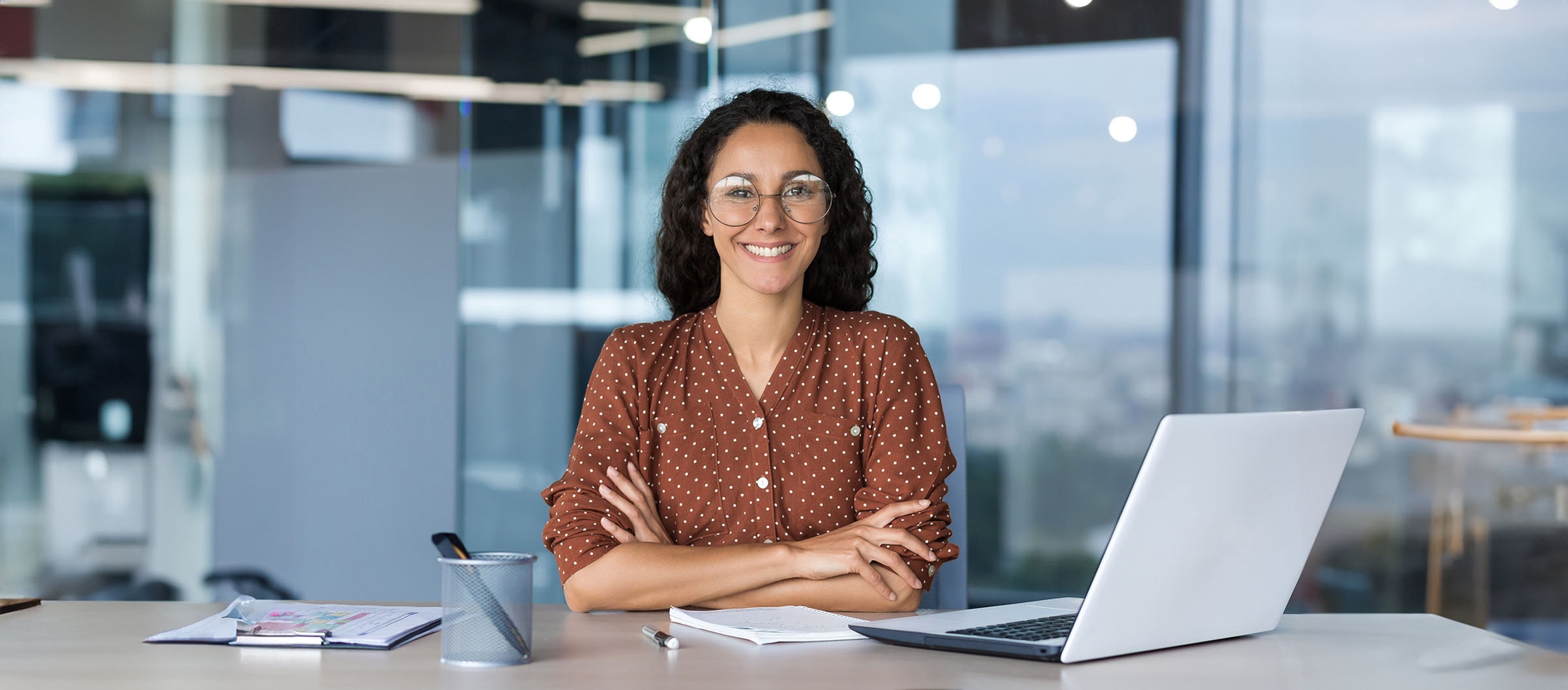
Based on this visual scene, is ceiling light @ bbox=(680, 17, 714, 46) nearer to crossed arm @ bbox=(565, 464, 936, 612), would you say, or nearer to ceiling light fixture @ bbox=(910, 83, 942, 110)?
ceiling light fixture @ bbox=(910, 83, 942, 110)

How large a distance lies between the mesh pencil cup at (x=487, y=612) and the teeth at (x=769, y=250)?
0.82m

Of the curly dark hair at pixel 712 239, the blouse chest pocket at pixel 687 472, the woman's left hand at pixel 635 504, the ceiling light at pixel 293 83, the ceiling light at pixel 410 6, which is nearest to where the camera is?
the woman's left hand at pixel 635 504

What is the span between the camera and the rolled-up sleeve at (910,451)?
1.74m

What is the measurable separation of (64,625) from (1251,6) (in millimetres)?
3686

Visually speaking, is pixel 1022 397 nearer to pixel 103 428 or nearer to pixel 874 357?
pixel 874 357

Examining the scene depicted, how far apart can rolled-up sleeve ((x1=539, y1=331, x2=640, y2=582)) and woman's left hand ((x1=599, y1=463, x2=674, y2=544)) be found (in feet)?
0.04

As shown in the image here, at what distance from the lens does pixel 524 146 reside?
4.04 metres

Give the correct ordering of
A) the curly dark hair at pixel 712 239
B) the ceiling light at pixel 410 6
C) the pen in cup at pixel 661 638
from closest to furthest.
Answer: the pen in cup at pixel 661 638 < the curly dark hair at pixel 712 239 < the ceiling light at pixel 410 6

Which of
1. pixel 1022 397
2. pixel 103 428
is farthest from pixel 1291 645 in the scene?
pixel 103 428

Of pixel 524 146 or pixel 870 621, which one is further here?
pixel 524 146

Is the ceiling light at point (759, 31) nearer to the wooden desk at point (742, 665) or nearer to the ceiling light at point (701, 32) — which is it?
the ceiling light at point (701, 32)

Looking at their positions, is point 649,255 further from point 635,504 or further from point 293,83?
point 635,504

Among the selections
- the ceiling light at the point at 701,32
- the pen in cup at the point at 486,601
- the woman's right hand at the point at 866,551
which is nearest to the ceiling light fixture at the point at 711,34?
the ceiling light at the point at 701,32

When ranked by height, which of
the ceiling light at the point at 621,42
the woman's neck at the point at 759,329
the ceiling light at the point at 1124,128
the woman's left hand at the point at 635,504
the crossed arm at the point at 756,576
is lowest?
the crossed arm at the point at 756,576
